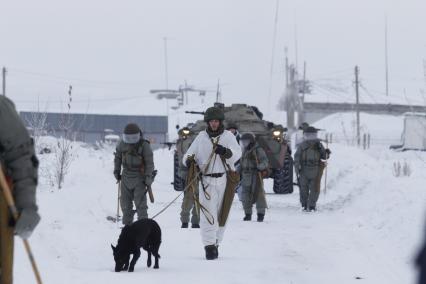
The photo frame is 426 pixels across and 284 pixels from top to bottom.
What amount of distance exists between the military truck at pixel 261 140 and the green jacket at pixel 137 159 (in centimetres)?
638

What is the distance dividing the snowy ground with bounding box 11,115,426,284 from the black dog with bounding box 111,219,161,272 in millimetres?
189

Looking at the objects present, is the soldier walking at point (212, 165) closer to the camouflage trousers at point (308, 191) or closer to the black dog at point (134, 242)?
the black dog at point (134, 242)

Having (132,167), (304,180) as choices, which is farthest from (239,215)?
(132,167)

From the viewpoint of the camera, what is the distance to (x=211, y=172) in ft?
34.4

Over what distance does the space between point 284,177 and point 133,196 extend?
8690mm

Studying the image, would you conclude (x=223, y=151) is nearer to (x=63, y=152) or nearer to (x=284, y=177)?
(x=63, y=152)

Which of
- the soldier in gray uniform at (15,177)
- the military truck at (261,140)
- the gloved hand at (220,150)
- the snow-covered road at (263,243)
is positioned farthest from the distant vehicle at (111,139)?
the soldier in gray uniform at (15,177)

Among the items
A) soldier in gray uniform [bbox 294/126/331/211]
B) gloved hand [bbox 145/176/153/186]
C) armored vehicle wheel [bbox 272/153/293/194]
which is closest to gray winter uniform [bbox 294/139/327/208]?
soldier in gray uniform [bbox 294/126/331/211]

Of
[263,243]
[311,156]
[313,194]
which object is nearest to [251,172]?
[313,194]

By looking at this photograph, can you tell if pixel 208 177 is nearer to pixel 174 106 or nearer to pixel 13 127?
pixel 13 127

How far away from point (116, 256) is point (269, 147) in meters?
11.5

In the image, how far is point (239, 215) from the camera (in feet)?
56.6

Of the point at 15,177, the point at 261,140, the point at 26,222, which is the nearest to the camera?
the point at 26,222

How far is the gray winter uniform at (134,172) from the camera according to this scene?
12969 mm
